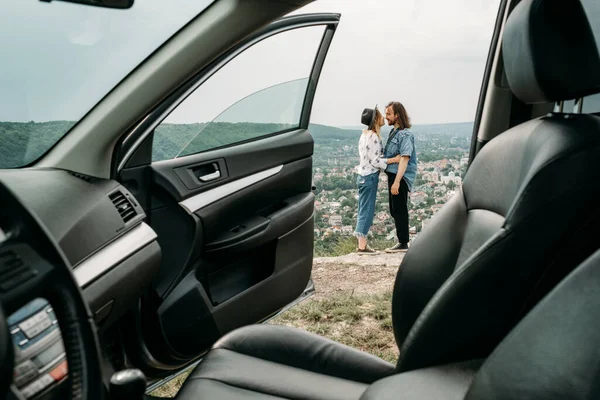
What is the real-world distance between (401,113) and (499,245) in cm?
411

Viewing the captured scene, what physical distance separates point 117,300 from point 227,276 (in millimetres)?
756

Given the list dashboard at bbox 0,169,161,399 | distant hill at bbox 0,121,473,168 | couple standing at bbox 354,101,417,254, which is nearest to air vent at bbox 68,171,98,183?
dashboard at bbox 0,169,161,399

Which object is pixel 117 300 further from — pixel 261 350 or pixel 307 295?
pixel 307 295

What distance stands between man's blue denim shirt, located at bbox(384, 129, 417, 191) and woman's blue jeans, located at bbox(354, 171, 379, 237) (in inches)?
11.0

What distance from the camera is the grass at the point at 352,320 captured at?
2989mm

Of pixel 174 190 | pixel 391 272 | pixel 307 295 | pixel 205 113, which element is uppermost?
pixel 205 113

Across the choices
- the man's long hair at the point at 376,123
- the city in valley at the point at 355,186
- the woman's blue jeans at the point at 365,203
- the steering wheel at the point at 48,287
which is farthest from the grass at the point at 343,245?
the steering wheel at the point at 48,287

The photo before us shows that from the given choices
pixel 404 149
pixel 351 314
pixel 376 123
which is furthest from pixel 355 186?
pixel 351 314

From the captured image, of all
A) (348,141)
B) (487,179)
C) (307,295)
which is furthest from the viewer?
(348,141)

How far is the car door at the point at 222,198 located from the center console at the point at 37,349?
1.10m

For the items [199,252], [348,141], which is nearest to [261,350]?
[199,252]

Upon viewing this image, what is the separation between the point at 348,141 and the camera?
22.5ft

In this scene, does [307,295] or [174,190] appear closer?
[174,190]

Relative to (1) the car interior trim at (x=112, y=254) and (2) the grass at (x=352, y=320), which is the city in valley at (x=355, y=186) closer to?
(2) the grass at (x=352, y=320)
